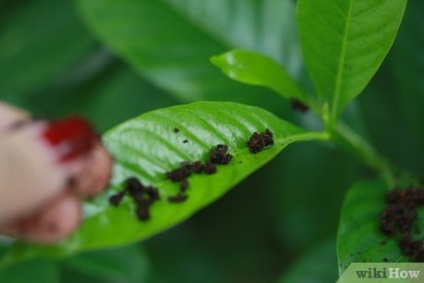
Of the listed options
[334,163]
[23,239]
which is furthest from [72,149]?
[334,163]

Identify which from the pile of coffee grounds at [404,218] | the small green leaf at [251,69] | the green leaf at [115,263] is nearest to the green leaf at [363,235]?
the pile of coffee grounds at [404,218]

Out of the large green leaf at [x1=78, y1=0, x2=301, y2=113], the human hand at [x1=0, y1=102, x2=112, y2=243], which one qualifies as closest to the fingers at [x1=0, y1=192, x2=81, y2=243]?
the human hand at [x1=0, y1=102, x2=112, y2=243]

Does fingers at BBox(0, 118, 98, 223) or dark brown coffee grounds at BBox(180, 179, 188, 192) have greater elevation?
fingers at BBox(0, 118, 98, 223)

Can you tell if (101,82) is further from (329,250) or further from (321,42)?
(321,42)

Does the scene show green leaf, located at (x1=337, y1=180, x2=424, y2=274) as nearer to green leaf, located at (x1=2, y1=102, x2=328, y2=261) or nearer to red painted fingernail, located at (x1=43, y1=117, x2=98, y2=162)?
green leaf, located at (x1=2, y1=102, x2=328, y2=261)

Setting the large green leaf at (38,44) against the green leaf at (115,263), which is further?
the large green leaf at (38,44)

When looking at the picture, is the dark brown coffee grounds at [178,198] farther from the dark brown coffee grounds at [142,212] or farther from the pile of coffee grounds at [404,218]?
the pile of coffee grounds at [404,218]
